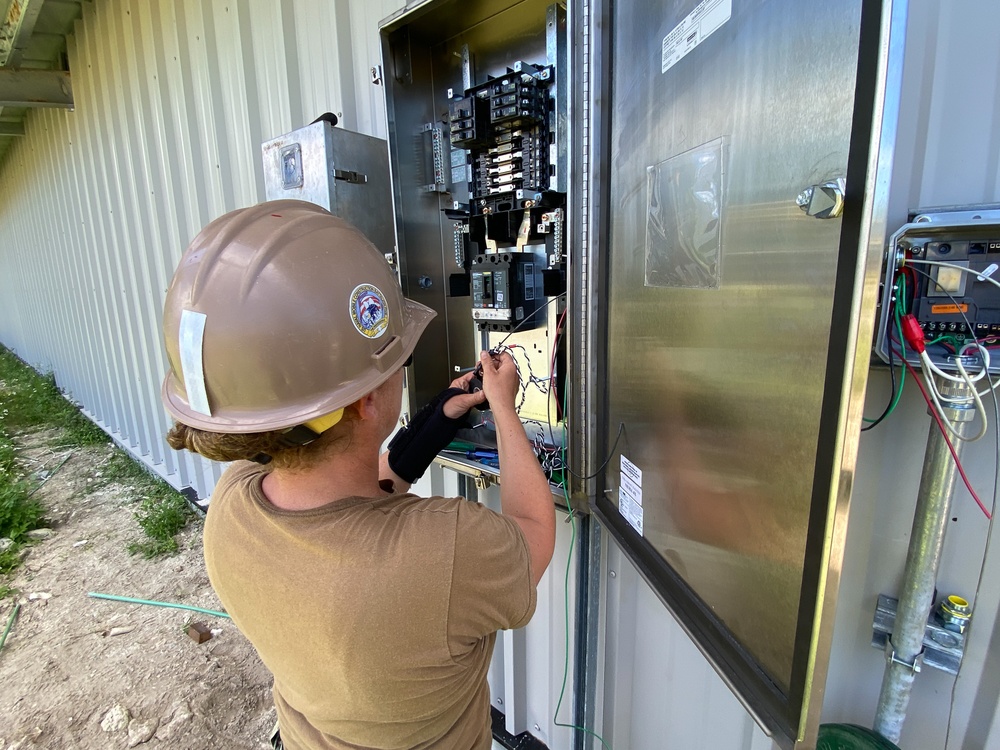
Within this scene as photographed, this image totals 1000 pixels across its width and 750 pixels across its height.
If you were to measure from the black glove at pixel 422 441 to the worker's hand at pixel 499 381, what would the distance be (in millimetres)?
140

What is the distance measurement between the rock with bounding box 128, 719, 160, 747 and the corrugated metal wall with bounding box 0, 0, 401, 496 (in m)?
1.43

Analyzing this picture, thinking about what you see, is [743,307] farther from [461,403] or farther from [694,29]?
[461,403]

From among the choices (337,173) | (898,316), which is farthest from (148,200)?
(898,316)

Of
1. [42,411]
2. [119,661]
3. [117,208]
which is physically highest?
[117,208]

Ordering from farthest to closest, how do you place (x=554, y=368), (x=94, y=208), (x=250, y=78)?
1. (x=94, y=208)
2. (x=250, y=78)
3. (x=554, y=368)

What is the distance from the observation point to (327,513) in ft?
2.26

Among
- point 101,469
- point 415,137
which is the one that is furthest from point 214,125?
point 101,469

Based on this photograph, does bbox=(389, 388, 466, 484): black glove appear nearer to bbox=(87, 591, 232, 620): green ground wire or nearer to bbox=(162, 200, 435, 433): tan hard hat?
bbox=(162, 200, 435, 433): tan hard hat

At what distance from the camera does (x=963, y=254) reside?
73 centimetres

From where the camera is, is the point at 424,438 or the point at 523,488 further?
the point at 424,438

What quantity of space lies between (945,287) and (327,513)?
95cm

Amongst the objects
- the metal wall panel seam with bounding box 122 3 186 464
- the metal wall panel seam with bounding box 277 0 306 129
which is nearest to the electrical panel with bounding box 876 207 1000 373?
the metal wall panel seam with bounding box 277 0 306 129

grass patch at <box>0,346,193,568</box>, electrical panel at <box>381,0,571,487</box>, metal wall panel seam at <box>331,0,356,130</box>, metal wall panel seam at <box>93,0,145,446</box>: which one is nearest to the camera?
electrical panel at <box>381,0,571,487</box>

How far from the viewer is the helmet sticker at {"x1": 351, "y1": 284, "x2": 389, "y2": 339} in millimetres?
763
